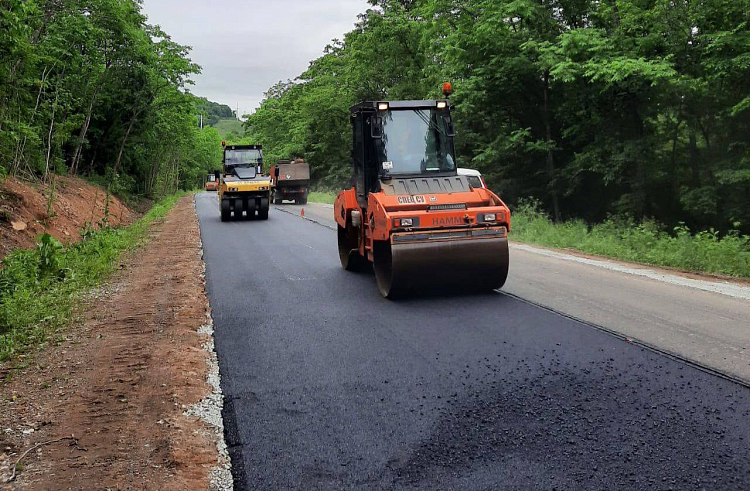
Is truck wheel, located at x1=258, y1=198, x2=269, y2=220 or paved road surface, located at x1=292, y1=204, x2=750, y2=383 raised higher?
truck wheel, located at x1=258, y1=198, x2=269, y2=220

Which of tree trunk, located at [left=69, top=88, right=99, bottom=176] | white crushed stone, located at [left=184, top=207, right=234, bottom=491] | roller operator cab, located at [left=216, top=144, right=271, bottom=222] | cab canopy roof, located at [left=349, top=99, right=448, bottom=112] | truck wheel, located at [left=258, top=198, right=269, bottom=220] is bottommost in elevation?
white crushed stone, located at [left=184, top=207, right=234, bottom=491]

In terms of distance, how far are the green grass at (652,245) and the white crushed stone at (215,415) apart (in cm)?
865

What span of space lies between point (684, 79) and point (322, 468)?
1517 cm

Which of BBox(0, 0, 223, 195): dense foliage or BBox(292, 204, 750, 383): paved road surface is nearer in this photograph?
BBox(292, 204, 750, 383): paved road surface

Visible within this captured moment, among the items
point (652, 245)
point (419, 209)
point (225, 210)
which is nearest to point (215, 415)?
point (419, 209)

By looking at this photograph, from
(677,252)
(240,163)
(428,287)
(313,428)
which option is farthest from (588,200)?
(313,428)

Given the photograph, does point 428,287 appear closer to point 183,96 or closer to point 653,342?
point 653,342

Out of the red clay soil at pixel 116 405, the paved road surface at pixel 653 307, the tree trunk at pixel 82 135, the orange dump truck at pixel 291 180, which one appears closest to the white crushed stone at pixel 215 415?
the red clay soil at pixel 116 405

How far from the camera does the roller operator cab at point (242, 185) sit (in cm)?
2378

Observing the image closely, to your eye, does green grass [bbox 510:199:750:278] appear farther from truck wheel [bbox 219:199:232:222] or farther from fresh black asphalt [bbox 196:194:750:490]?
truck wheel [bbox 219:199:232:222]

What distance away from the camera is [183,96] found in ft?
105

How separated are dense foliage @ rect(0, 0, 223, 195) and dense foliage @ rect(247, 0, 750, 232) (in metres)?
11.7

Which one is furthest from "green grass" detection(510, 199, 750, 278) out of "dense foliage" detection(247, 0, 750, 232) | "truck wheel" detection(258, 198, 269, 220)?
"truck wheel" detection(258, 198, 269, 220)

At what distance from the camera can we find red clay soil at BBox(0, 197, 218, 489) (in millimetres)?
3461
